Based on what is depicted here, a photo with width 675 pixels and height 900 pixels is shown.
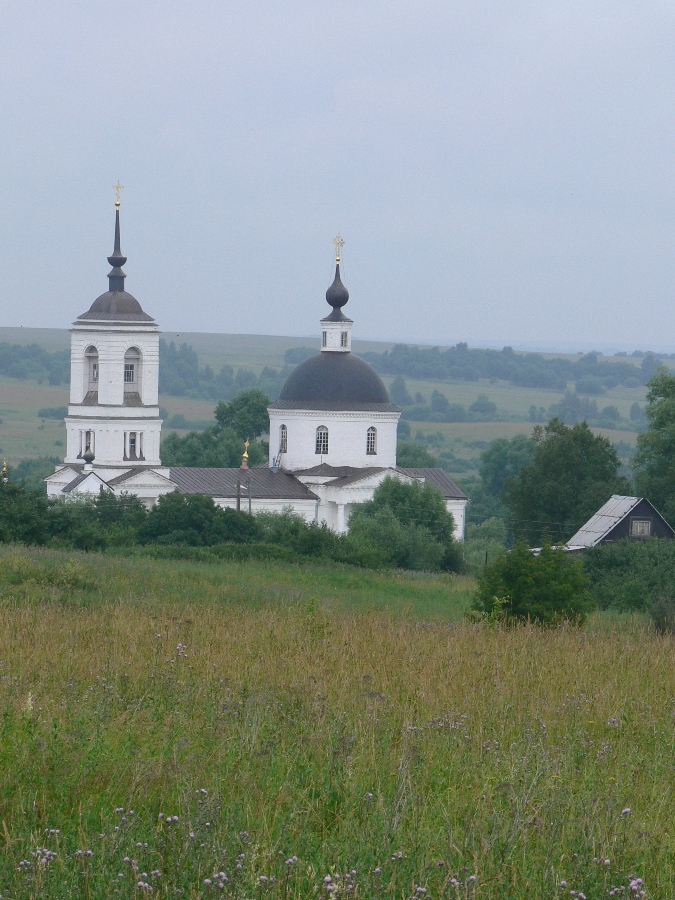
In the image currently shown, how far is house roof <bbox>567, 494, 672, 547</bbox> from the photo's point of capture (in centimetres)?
5106

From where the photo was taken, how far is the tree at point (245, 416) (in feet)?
313

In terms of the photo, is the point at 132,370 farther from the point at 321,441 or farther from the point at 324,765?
the point at 324,765

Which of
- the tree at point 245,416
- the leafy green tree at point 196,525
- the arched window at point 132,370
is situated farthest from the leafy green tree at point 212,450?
the leafy green tree at point 196,525

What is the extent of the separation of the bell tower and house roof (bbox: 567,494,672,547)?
2148 centimetres

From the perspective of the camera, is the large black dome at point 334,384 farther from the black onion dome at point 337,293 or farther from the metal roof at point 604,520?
the metal roof at point 604,520

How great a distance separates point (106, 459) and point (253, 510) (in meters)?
6.79

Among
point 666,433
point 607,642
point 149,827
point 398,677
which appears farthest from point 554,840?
point 666,433

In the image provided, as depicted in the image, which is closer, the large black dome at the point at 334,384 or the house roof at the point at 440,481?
the house roof at the point at 440,481

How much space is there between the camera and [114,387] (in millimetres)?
66938

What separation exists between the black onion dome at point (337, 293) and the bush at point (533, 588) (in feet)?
187

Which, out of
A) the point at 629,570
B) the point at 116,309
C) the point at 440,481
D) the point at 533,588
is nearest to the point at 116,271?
the point at 116,309

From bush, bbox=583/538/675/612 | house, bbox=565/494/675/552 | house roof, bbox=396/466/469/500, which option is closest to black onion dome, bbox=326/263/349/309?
house roof, bbox=396/466/469/500

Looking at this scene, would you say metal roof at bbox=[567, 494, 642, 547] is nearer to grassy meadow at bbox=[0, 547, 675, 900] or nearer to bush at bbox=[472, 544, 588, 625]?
bush at bbox=[472, 544, 588, 625]

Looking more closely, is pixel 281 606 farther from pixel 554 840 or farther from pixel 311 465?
pixel 311 465
